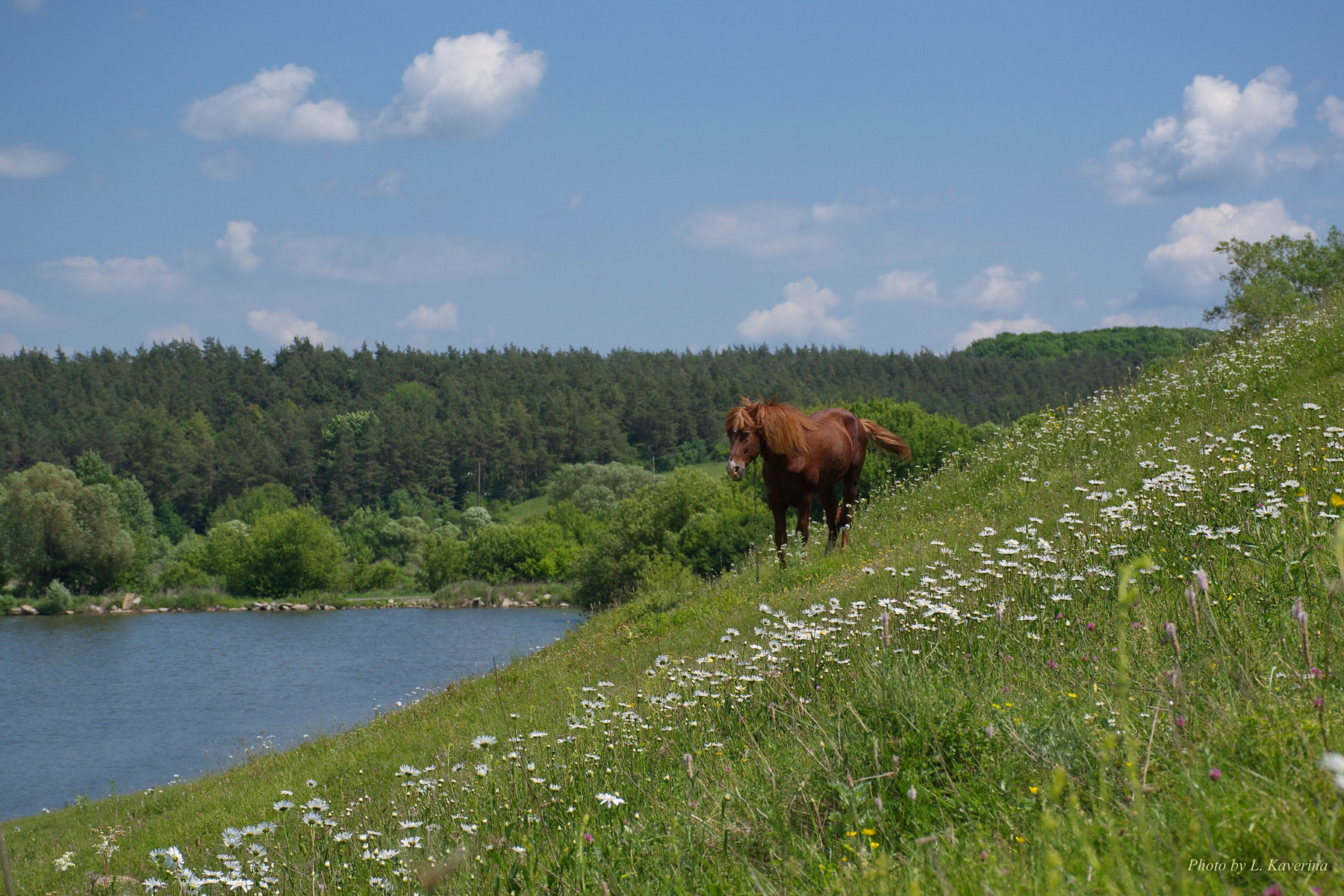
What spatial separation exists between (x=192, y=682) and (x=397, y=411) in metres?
117

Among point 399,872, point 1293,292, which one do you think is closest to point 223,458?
point 1293,292

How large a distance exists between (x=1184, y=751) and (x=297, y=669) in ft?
148

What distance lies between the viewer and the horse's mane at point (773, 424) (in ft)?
38.3

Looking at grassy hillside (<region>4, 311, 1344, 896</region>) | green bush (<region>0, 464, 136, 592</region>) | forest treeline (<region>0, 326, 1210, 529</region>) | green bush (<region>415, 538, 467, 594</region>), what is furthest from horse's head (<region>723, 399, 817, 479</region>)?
forest treeline (<region>0, 326, 1210, 529</region>)

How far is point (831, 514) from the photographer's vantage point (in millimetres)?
13812

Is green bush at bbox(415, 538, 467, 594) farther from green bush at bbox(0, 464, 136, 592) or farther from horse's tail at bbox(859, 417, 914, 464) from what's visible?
horse's tail at bbox(859, 417, 914, 464)

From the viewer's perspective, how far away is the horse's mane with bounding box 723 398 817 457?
11.7 metres

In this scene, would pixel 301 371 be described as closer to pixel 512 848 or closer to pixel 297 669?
pixel 297 669

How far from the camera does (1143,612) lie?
4477 mm

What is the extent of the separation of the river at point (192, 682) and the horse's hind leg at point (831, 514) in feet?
17.1

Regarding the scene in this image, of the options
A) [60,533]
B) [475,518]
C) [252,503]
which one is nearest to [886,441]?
[60,533]

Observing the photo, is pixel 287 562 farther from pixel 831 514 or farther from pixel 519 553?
pixel 831 514

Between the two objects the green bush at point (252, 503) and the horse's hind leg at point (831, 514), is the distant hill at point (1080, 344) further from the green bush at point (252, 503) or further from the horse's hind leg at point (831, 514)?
the horse's hind leg at point (831, 514)

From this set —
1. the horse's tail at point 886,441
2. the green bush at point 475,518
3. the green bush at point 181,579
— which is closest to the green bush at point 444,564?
the green bush at point 181,579
